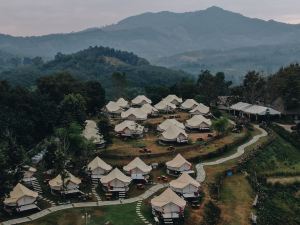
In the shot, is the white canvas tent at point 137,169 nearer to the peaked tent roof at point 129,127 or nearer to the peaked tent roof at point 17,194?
the peaked tent roof at point 17,194

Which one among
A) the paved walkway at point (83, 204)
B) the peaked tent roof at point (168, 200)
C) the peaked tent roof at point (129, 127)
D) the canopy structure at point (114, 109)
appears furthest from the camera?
the canopy structure at point (114, 109)

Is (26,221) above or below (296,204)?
above

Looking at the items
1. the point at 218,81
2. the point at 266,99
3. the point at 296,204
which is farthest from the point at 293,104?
the point at 296,204

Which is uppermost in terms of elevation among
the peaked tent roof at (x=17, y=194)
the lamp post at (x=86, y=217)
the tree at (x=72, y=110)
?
the tree at (x=72, y=110)

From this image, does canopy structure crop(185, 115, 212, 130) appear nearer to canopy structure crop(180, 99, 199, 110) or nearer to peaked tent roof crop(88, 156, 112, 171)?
canopy structure crop(180, 99, 199, 110)

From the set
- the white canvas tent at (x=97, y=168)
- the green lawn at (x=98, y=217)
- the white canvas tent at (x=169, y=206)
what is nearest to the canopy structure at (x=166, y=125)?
the white canvas tent at (x=97, y=168)

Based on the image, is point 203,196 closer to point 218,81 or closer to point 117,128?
point 117,128

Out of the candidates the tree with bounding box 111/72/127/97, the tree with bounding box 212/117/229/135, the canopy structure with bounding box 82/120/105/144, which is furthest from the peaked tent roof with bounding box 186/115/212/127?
the tree with bounding box 111/72/127/97
